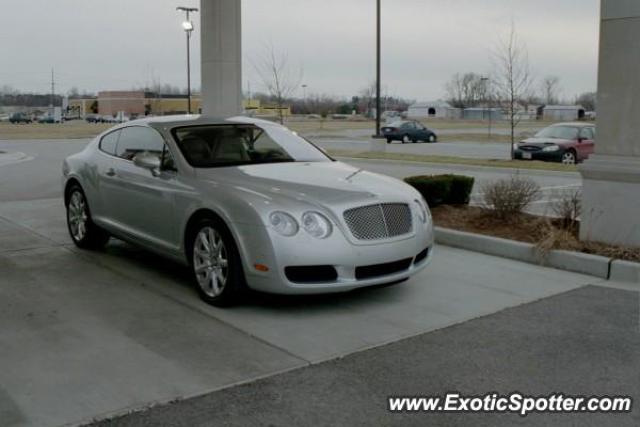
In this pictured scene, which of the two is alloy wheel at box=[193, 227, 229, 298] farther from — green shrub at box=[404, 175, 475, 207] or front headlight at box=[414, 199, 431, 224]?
green shrub at box=[404, 175, 475, 207]

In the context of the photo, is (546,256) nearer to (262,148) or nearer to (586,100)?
(262,148)

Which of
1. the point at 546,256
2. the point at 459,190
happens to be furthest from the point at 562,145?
the point at 546,256

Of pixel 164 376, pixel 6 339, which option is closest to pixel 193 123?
pixel 6 339

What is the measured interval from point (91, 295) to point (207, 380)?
238 cm

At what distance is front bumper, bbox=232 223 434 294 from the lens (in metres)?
5.63

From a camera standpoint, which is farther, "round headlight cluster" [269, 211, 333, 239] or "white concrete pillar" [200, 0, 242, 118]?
"white concrete pillar" [200, 0, 242, 118]

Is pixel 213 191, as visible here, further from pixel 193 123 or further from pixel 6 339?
pixel 6 339

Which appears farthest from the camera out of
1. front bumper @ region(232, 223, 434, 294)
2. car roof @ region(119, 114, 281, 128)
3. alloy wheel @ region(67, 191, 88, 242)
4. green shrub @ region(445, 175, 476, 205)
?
green shrub @ region(445, 175, 476, 205)

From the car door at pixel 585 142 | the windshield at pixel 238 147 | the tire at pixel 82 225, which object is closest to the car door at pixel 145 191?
the windshield at pixel 238 147

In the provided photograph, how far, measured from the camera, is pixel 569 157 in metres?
22.2

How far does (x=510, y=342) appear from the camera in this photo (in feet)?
17.2

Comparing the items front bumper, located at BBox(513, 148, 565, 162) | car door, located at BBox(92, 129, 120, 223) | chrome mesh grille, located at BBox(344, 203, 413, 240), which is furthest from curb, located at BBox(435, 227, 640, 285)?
front bumper, located at BBox(513, 148, 565, 162)

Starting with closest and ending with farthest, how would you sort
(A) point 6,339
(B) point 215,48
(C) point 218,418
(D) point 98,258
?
(C) point 218,418
(A) point 6,339
(D) point 98,258
(B) point 215,48

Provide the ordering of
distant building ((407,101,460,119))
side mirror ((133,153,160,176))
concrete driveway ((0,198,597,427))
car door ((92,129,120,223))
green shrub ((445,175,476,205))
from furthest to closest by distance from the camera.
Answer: distant building ((407,101,460,119)) → green shrub ((445,175,476,205)) → car door ((92,129,120,223)) → side mirror ((133,153,160,176)) → concrete driveway ((0,198,597,427))
